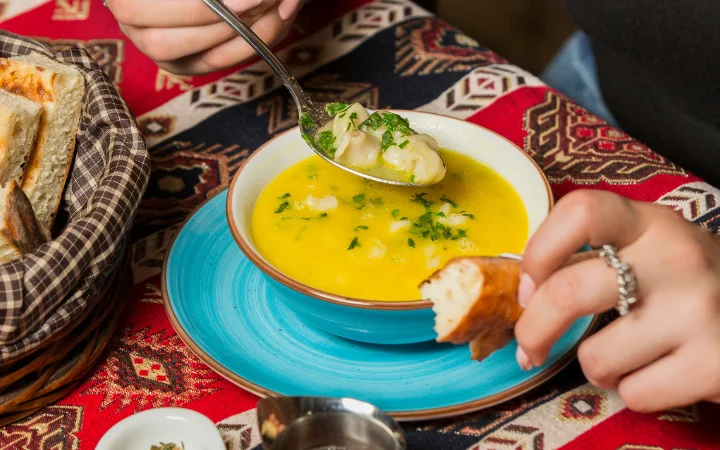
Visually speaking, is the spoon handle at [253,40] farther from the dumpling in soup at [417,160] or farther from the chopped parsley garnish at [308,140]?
the dumpling in soup at [417,160]

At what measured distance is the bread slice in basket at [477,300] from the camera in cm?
116

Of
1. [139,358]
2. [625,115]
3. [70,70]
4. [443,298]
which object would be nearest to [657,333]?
[443,298]

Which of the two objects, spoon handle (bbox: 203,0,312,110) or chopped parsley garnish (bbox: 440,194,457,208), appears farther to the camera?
spoon handle (bbox: 203,0,312,110)

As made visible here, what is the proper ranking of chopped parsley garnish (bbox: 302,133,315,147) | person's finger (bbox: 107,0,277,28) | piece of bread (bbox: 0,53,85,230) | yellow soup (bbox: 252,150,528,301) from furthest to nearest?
person's finger (bbox: 107,0,277,28), chopped parsley garnish (bbox: 302,133,315,147), piece of bread (bbox: 0,53,85,230), yellow soup (bbox: 252,150,528,301)

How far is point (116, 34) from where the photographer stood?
255 centimetres

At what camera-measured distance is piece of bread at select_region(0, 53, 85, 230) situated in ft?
5.27

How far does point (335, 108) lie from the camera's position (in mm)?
1772

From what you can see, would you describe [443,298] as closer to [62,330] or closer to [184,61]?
[62,330]

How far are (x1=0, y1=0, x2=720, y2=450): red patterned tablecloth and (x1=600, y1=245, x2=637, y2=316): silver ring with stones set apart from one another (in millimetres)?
316

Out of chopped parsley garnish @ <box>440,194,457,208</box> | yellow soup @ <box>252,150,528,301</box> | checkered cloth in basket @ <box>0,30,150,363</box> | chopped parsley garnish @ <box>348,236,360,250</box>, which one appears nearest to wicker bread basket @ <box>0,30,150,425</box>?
checkered cloth in basket @ <box>0,30,150,363</box>

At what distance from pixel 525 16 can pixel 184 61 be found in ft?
11.0

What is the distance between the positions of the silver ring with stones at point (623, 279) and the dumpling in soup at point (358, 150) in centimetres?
71

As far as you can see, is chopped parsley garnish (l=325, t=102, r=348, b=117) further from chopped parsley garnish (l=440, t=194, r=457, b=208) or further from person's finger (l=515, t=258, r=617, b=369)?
person's finger (l=515, t=258, r=617, b=369)

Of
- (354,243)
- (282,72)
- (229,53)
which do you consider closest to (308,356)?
(354,243)
